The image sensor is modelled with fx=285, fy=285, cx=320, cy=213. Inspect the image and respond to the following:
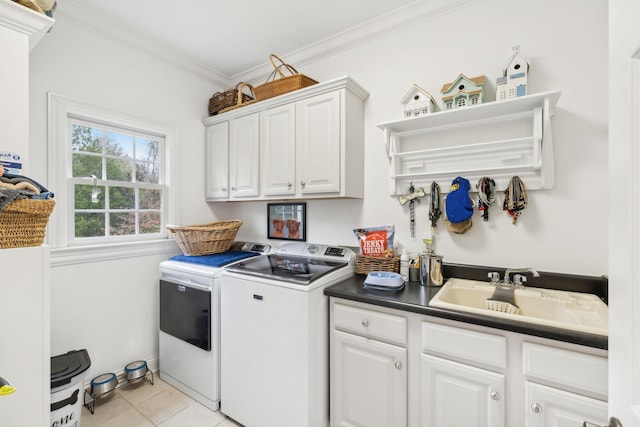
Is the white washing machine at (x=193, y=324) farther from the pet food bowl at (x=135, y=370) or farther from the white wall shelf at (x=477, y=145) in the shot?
the white wall shelf at (x=477, y=145)

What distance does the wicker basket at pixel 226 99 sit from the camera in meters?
2.50

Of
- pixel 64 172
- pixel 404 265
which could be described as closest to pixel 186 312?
pixel 64 172

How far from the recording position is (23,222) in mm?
982

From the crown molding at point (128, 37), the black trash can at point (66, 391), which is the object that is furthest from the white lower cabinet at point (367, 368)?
the crown molding at point (128, 37)

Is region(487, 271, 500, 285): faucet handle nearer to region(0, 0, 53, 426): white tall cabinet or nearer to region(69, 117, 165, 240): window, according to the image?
region(0, 0, 53, 426): white tall cabinet

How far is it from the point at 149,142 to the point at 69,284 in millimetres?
1235

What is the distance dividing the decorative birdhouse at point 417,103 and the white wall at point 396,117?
0.15 metres

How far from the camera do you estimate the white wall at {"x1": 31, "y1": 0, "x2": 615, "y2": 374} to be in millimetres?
1479

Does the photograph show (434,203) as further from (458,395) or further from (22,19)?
(22,19)

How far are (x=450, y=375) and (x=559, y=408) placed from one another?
1.22ft

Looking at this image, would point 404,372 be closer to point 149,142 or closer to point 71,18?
point 149,142

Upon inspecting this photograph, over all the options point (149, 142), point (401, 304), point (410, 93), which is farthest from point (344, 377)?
point (149, 142)

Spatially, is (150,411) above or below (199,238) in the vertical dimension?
below

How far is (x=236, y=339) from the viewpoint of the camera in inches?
70.9
